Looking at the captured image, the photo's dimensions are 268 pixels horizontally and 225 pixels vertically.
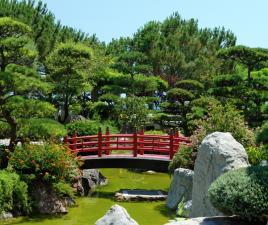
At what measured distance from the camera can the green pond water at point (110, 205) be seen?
14.0 metres

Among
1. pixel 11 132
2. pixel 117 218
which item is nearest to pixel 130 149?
pixel 11 132

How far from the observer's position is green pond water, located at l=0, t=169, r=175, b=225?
46.0ft

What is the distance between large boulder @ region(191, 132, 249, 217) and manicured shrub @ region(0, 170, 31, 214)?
4.67m

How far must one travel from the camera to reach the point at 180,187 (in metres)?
15.6

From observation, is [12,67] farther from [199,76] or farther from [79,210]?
[199,76]

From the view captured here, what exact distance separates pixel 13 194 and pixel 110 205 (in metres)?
3.33

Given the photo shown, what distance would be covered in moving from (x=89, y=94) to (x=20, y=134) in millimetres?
18506

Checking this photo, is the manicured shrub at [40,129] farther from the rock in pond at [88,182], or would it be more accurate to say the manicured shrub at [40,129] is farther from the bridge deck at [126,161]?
the bridge deck at [126,161]

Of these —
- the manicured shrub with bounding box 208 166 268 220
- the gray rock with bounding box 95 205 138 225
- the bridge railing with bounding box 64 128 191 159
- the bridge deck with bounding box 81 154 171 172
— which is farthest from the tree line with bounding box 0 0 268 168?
the gray rock with bounding box 95 205 138 225

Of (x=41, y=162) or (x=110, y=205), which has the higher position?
(x=41, y=162)

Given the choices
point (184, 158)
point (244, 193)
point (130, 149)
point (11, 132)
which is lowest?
point (244, 193)

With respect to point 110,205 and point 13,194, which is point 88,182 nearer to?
point 110,205

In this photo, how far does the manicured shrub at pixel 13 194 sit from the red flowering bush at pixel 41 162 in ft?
1.70

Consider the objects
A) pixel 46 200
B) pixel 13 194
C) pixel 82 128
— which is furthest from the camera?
pixel 82 128
